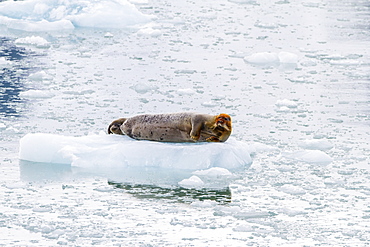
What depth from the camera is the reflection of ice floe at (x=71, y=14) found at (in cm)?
1479

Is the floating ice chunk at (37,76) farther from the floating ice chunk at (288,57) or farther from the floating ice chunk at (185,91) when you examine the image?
the floating ice chunk at (288,57)

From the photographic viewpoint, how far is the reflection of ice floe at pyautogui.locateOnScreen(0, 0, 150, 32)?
48.5ft

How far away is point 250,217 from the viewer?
5441 mm

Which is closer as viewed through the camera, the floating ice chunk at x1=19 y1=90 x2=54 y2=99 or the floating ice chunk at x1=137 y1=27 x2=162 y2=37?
the floating ice chunk at x1=19 y1=90 x2=54 y2=99

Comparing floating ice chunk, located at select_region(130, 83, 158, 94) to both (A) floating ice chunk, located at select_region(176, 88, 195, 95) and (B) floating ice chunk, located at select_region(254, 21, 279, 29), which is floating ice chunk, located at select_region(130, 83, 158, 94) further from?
(B) floating ice chunk, located at select_region(254, 21, 279, 29)

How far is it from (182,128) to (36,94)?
3.04 metres

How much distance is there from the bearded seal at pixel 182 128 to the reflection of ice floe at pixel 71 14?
25.7 ft

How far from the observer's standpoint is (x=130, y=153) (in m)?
6.64

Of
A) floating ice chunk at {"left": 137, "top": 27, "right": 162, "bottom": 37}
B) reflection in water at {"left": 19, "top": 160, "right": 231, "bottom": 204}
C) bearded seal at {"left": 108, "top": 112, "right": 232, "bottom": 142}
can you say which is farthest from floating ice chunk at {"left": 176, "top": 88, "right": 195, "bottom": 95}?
floating ice chunk at {"left": 137, "top": 27, "right": 162, "bottom": 37}

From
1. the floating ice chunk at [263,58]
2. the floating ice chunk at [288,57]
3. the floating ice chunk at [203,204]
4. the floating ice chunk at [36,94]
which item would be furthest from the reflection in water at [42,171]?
the floating ice chunk at [288,57]

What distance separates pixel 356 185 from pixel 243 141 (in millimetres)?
1544

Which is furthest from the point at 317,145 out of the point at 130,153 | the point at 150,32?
the point at 150,32

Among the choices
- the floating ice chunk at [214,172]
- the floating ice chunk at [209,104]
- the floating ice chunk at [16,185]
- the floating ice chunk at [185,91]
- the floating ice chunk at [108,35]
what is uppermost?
the floating ice chunk at [108,35]

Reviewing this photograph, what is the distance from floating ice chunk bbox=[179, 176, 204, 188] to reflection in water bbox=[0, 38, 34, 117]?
2906 millimetres
